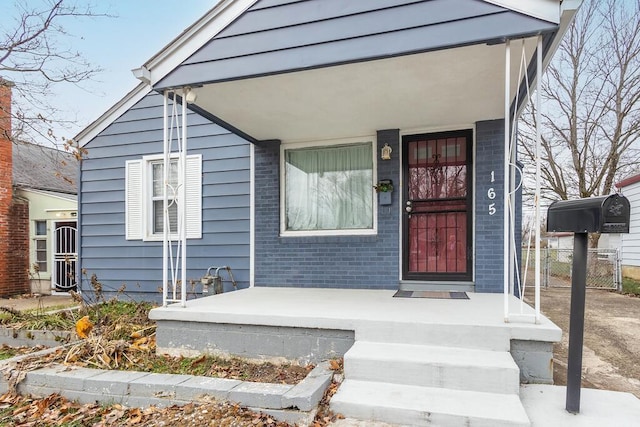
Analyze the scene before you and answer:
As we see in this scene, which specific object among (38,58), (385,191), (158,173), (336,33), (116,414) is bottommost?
(116,414)

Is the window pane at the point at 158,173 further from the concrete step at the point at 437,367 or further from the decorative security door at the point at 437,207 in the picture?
the concrete step at the point at 437,367

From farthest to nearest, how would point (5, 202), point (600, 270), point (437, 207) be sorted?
1. point (600, 270)
2. point (5, 202)
3. point (437, 207)

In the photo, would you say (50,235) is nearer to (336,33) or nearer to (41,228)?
(41,228)

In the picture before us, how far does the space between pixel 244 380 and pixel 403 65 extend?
2.86 meters

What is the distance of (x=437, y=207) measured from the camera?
4688mm

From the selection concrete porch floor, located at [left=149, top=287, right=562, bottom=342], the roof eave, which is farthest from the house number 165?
the roof eave

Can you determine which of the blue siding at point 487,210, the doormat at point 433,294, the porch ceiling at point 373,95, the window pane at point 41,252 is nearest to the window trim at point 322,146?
the porch ceiling at point 373,95

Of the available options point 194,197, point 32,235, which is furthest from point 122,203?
point 32,235

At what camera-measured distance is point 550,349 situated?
2.61 metres

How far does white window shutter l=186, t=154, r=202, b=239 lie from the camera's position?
220 inches

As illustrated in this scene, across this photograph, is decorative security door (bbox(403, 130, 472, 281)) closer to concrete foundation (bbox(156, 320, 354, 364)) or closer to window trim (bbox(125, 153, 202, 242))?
concrete foundation (bbox(156, 320, 354, 364))

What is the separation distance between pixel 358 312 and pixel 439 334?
723mm

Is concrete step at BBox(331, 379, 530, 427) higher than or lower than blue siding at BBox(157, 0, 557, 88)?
lower

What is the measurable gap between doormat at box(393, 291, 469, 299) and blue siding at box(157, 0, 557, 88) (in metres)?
2.55
